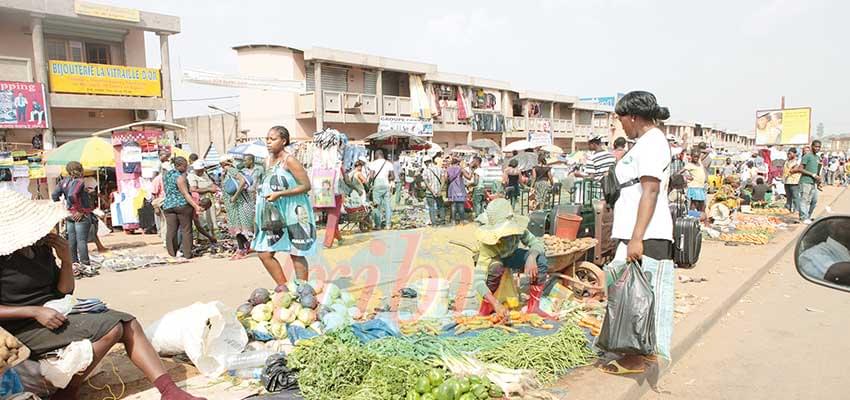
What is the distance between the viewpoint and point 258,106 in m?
24.4

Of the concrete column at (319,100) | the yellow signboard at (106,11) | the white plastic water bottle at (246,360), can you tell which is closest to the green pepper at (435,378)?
the white plastic water bottle at (246,360)

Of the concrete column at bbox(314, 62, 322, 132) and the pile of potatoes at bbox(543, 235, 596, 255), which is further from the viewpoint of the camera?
the concrete column at bbox(314, 62, 322, 132)

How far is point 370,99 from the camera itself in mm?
25094

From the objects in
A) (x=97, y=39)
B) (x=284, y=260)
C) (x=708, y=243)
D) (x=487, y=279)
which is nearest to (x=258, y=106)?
(x=97, y=39)

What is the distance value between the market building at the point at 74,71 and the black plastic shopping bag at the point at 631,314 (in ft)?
59.4

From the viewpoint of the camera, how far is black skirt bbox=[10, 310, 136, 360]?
2.93 m

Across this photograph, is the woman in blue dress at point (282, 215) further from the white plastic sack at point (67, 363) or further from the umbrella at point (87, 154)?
the umbrella at point (87, 154)

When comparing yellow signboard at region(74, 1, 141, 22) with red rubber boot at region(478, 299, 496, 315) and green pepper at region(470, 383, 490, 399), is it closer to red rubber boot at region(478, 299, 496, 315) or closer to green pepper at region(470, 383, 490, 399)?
red rubber boot at region(478, 299, 496, 315)

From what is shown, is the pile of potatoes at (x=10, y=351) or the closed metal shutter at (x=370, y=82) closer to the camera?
the pile of potatoes at (x=10, y=351)

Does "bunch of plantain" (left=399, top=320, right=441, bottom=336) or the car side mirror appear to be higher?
the car side mirror

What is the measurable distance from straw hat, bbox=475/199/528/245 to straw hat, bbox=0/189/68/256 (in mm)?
3110

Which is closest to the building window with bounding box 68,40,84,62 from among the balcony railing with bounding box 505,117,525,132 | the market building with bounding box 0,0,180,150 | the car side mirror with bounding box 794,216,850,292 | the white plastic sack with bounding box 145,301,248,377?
the market building with bounding box 0,0,180,150

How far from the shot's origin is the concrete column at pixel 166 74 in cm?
1847

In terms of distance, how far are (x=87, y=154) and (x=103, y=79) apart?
774 cm
